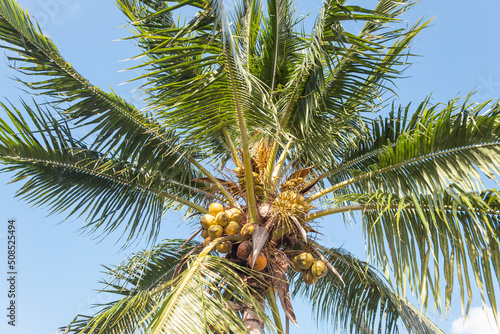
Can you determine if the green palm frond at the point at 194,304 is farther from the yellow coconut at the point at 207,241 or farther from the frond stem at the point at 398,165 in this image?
the frond stem at the point at 398,165

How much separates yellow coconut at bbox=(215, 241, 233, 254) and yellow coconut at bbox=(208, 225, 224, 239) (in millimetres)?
83

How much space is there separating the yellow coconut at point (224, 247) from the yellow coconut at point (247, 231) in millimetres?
162

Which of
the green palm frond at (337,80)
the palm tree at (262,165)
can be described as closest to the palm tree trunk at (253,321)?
the palm tree at (262,165)

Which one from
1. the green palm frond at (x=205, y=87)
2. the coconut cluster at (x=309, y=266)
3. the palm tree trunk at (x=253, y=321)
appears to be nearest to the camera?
the green palm frond at (x=205, y=87)

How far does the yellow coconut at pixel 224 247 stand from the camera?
4.23 m

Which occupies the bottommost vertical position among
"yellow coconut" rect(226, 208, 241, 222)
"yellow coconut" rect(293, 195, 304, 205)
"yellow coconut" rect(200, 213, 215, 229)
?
"yellow coconut" rect(200, 213, 215, 229)

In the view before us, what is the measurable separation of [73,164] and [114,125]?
0.58 meters

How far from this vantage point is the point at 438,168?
408 centimetres

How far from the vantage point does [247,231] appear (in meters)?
4.20

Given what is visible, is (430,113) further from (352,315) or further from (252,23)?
(352,315)

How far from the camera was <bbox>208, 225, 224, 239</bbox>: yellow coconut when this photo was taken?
14.0ft

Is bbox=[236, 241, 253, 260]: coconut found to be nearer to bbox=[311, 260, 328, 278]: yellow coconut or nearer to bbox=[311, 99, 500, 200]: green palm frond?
bbox=[311, 260, 328, 278]: yellow coconut

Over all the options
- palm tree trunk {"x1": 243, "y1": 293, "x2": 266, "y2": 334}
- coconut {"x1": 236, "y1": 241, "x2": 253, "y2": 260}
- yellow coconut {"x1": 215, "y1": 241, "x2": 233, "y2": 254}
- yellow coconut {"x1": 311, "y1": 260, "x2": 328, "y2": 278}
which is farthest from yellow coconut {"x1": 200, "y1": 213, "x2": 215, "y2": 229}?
yellow coconut {"x1": 311, "y1": 260, "x2": 328, "y2": 278}

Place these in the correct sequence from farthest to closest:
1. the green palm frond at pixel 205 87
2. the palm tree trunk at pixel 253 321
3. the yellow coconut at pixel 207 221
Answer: the yellow coconut at pixel 207 221 → the palm tree trunk at pixel 253 321 → the green palm frond at pixel 205 87
